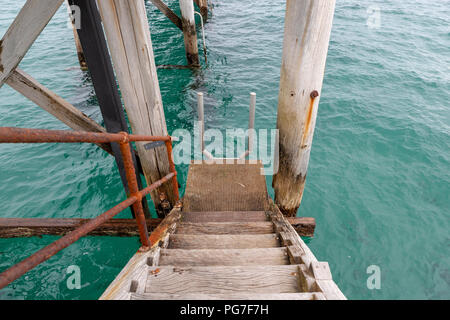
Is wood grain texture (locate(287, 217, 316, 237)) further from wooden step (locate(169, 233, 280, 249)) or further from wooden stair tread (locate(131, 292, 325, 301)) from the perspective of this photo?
wooden stair tread (locate(131, 292, 325, 301))

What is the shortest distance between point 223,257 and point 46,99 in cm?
265

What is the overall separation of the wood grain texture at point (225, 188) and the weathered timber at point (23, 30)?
8.36 feet

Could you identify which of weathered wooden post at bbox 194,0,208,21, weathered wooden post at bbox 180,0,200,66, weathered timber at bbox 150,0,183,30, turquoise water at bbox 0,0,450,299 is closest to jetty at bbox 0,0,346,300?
turquoise water at bbox 0,0,450,299

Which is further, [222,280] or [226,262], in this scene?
[226,262]

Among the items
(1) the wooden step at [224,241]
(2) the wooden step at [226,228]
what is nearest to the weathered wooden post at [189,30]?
(2) the wooden step at [226,228]

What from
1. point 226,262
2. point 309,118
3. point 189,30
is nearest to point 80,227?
point 226,262

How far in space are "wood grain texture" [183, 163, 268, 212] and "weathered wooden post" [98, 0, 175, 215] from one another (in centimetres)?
88

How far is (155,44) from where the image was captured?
11438 mm

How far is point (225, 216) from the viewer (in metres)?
3.35

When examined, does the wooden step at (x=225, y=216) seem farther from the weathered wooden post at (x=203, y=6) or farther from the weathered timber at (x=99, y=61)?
the weathered wooden post at (x=203, y=6)

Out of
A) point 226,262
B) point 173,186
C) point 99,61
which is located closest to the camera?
point 226,262

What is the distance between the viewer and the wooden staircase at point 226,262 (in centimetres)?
150

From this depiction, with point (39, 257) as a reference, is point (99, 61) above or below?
above

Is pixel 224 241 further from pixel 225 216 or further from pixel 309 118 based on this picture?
pixel 309 118
